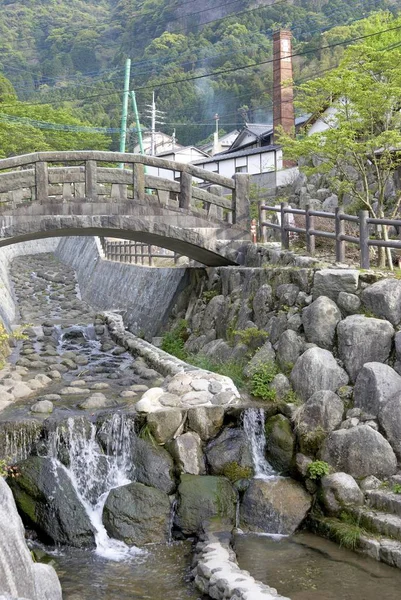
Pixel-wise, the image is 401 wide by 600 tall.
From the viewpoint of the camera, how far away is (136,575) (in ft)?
32.0

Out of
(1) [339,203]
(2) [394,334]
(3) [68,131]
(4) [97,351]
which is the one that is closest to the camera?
(2) [394,334]

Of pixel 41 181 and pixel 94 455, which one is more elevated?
pixel 41 181

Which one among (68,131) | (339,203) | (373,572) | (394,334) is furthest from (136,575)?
(68,131)

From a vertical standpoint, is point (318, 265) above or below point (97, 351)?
above

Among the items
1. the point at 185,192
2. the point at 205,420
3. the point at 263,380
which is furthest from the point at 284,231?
the point at 205,420

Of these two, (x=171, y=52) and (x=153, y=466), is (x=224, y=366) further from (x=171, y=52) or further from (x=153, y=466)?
(x=171, y=52)

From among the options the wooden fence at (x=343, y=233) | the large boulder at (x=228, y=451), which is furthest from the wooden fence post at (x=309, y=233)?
the large boulder at (x=228, y=451)

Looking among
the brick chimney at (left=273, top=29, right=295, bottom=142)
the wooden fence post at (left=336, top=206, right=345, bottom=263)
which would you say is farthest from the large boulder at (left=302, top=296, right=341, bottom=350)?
the brick chimney at (left=273, top=29, right=295, bottom=142)

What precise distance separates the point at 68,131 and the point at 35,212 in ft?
113

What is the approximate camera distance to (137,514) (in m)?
11.1

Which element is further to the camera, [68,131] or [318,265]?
[68,131]

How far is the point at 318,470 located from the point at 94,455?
3.77 meters

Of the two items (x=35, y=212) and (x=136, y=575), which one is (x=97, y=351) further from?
(x=136, y=575)

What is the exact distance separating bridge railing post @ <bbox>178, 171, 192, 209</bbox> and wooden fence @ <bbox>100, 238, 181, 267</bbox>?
850cm
